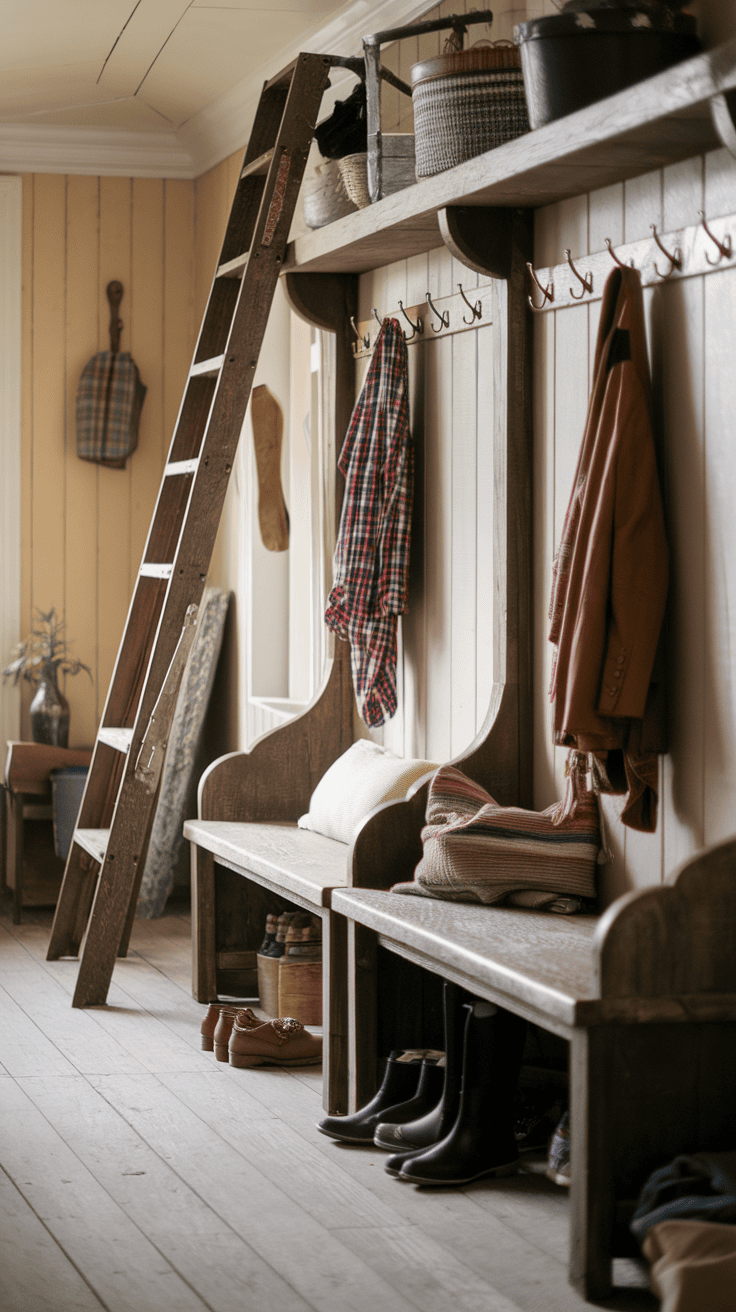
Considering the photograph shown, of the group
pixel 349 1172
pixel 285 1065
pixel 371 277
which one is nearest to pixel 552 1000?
pixel 349 1172

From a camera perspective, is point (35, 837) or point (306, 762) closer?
point (306, 762)

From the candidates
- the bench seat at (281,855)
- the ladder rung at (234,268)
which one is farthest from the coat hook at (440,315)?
the bench seat at (281,855)

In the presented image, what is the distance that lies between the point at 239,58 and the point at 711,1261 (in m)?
4.10

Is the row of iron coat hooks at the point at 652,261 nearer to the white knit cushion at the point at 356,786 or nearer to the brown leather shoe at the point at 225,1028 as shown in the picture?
the white knit cushion at the point at 356,786

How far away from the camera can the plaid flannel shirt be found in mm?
3855

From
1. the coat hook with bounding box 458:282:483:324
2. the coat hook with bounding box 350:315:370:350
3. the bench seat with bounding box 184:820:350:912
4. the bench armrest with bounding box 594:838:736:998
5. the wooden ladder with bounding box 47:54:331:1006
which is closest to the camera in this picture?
the bench armrest with bounding box 594:838:736:998

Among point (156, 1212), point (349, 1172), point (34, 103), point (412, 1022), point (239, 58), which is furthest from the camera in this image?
point (34, 103)

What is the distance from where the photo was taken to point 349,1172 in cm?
289

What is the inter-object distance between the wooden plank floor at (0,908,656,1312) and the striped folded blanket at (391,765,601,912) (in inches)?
20.9

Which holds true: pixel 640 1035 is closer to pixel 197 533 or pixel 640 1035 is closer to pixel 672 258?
pixel 672 258

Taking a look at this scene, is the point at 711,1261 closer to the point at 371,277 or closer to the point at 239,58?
the point at 371,277

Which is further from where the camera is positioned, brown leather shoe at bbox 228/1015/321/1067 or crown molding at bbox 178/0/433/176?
crown molding at bbox 178/0/433/176

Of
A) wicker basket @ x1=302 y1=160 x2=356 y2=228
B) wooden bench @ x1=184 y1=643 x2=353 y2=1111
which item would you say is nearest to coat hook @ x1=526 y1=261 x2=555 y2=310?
wicker basket @ x1=302 y1=160 x2=356 y2=228

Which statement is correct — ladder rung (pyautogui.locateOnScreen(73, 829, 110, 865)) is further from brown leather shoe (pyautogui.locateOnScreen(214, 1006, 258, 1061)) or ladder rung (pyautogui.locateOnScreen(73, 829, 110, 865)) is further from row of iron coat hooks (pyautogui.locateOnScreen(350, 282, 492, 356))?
row of iron coat hooks (pyautogui.locateOnScreen(350, 282, 492, 356))
